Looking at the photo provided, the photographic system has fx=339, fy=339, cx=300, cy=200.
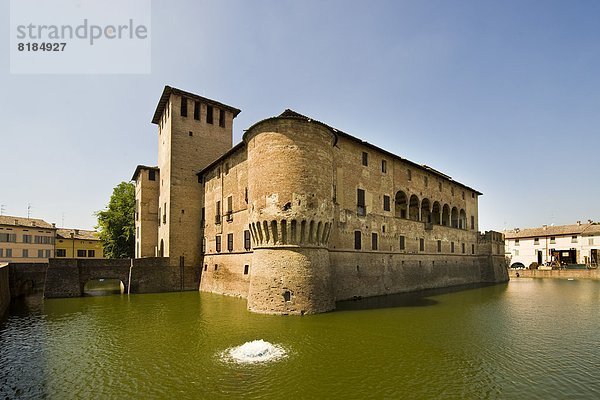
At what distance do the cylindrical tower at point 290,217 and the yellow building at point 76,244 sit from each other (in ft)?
142

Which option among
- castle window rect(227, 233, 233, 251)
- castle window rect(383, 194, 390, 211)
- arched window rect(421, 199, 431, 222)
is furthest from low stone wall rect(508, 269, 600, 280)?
castle window rect(227, 233, 233, 251)

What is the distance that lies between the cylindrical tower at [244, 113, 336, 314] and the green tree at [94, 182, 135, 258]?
1085 inches

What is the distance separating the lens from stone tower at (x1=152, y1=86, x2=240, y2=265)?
99.5 feet

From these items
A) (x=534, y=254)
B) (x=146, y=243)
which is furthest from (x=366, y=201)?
(x=534, y=254)

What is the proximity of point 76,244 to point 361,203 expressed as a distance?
4968 cm

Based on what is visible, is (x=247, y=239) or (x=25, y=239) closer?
(x=247, y=239)

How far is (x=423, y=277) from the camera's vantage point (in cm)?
3123

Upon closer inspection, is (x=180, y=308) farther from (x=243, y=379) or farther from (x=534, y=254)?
(x=534, y=254)

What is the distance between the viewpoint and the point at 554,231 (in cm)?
6094

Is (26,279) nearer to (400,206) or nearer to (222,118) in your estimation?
(222,118)

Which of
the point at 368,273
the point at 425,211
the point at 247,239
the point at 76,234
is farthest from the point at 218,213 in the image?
the point at 76,234

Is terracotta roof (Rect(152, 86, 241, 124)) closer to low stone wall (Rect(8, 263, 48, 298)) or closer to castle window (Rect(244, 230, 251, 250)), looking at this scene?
castle window (Rect(244, 230, 251, 250))

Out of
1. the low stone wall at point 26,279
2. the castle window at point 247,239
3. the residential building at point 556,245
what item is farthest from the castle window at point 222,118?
the residential building at point 556,245

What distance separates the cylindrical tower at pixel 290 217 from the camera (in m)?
18.2
